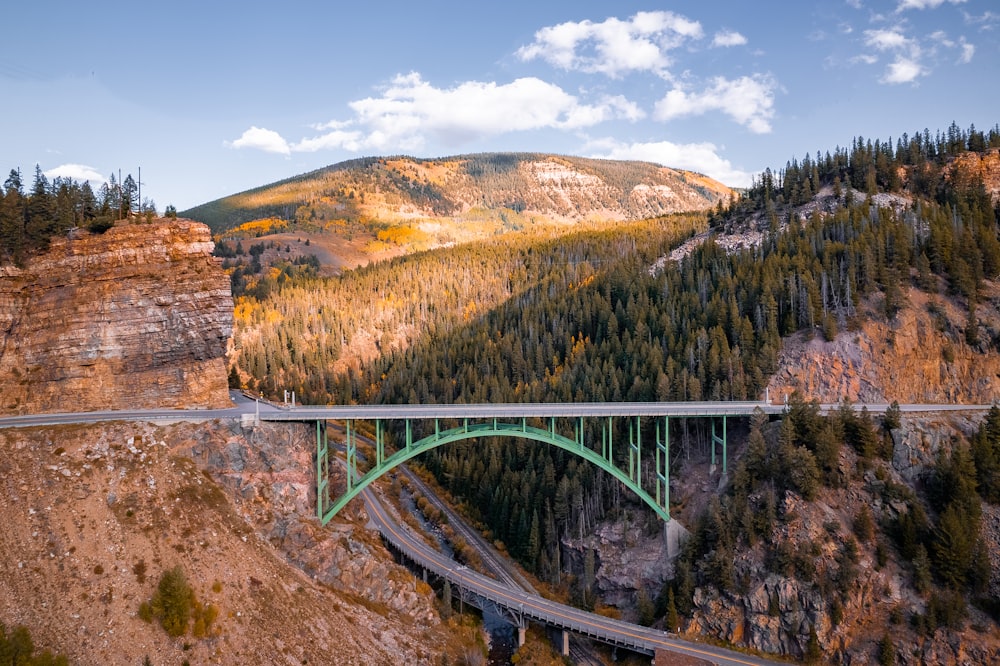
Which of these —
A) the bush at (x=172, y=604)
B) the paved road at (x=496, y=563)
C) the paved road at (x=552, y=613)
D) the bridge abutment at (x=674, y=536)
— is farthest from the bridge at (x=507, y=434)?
the bush at (x=172, y=604)

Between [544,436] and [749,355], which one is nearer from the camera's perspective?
[544,436]

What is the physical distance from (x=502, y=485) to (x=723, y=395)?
22.8 m

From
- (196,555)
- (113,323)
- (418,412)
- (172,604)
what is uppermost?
(113,323)

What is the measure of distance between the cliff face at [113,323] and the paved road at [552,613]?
2072 centimetres

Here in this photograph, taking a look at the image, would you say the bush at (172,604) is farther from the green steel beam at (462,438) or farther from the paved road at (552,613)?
the paved road at (552,613)

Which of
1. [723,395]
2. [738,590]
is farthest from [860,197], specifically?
[738,590]

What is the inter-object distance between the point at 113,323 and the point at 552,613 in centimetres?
3926

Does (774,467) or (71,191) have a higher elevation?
(71,191)

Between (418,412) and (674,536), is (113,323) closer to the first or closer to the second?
(418,412)

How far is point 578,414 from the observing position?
55562 millimetres

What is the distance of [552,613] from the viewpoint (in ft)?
168

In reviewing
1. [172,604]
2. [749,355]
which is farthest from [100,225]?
[749,355]

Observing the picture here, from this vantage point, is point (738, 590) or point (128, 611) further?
point (738, 590)

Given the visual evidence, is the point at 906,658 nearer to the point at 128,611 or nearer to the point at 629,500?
the point at 629,500
